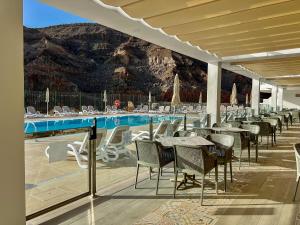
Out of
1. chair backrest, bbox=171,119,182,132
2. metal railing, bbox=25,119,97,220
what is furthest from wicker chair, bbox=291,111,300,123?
metal railing, bbox=25,119,97,220

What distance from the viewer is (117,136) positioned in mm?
6176

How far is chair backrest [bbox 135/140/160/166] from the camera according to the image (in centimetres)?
388

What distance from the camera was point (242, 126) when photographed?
6754mm

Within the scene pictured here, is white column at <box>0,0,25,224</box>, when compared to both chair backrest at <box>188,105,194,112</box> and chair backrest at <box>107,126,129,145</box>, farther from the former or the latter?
chair backrest at <box>188,105,194,112</box>

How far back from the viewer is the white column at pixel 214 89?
8352mm

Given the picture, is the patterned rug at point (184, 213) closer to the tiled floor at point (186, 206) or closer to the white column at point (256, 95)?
the tiled floor at point (186, 206)

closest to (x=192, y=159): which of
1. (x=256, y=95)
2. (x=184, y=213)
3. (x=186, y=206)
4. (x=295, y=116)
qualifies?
(x=186, y=206)

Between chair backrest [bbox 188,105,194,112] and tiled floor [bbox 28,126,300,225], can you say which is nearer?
tiled floor [bbox 28,126,300,225]

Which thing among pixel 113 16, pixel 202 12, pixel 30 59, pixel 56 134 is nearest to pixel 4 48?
pixel 56 134

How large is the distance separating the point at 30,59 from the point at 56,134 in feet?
112

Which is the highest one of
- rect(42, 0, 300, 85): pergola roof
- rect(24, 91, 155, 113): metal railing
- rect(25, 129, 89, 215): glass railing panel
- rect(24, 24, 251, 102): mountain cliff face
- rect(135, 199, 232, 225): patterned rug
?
rect(24, 24, 251, 102): mountain cliff face

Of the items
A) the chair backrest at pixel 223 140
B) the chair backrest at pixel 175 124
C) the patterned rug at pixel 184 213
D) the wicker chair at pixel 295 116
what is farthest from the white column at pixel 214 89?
the wicker chair at pixel 295 116

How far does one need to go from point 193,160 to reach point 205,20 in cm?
223

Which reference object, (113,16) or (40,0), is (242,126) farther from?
(40,0)
